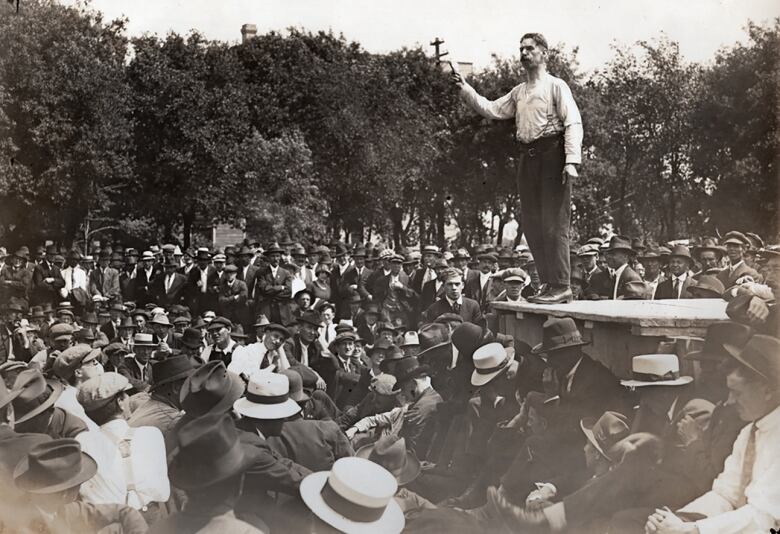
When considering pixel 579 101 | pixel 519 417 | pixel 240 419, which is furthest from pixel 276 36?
pixel 519 417

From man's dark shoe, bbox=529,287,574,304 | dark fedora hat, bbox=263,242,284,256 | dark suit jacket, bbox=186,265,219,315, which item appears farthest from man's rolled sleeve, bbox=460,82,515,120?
dark suit jacket, bbox=186,265,219,315

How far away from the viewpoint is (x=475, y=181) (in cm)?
675

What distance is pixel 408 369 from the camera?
603 cm

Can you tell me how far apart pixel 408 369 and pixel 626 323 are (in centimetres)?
205

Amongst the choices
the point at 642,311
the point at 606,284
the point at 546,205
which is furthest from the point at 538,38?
the point at 606,284

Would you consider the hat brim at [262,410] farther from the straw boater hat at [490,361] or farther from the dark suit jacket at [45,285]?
the dark suit jacket at [45,285]

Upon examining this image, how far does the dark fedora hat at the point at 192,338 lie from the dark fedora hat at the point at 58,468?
2.21m

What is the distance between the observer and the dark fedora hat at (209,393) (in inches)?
191

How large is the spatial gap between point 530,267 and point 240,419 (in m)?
2.82

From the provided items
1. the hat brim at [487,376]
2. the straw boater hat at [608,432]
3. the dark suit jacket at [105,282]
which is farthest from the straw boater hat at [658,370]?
the dark suit jacket at [105,282]

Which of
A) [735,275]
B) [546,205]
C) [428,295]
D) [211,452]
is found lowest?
[211,452]

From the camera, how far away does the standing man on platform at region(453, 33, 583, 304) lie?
5.08 metres

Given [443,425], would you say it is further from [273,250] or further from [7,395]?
[273,250]

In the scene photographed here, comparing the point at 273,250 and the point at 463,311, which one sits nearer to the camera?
the point at 463,311
